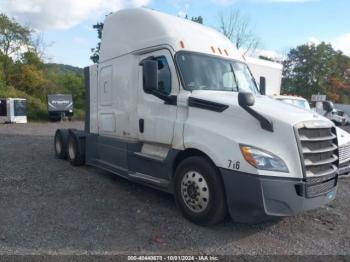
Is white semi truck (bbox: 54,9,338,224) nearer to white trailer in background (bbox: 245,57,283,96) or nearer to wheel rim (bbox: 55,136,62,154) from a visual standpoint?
wheel rim (bbox: 55,136,62,154)

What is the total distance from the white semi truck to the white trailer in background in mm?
6529

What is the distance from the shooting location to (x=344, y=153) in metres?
7.54

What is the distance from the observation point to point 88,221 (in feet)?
17.3

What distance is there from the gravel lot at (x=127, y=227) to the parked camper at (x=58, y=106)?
73.6ft

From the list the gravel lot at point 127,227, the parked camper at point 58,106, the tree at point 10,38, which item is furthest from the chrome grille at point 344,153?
the tree at point 10,38

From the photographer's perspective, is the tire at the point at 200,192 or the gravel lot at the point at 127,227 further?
the tire at the point at 200,192

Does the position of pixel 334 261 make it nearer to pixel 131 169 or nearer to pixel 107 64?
pixel 131 169

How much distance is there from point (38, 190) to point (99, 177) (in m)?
1.55

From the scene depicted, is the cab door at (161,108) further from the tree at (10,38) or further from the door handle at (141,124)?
the tree at (10,38)

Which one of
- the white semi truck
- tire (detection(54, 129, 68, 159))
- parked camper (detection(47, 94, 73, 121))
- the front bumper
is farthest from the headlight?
parked camper (detection(47, 94, 73, 121))

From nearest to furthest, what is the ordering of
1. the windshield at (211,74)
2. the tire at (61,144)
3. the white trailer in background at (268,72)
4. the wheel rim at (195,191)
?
1. the wheel rim at (195,191)
2. the windshield at (211,74)
3. the tire at (61,144)
4. the white trailer in background at (268,72)

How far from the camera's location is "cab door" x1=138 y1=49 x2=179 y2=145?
227 inches

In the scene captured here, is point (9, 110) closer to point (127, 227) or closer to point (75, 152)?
point (75, 152)

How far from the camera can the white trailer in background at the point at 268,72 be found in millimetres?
13250
